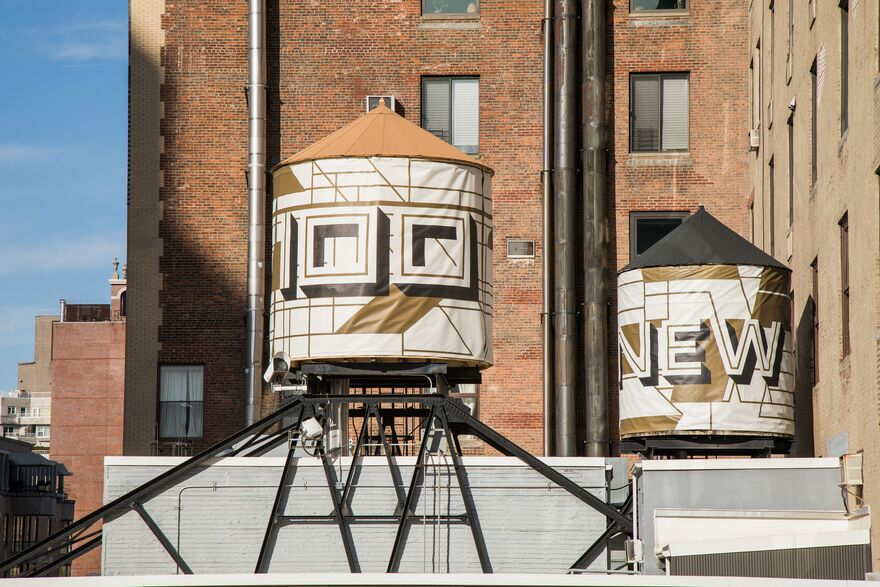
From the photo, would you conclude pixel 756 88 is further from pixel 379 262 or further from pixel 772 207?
pixel 379 262

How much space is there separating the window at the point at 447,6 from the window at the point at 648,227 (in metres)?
6.98

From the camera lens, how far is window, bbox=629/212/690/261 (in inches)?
1410

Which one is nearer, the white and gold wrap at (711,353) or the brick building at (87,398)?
the white and gold wrap at (711,353)

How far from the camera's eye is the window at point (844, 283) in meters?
22.7

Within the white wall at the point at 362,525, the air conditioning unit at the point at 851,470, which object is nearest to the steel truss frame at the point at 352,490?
the white wall at the point at 362,525

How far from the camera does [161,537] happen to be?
24750 millimetres

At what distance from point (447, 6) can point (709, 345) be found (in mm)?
16805

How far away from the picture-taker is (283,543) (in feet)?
81.1

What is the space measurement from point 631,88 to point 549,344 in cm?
699

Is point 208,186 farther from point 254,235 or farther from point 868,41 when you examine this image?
point 868,41

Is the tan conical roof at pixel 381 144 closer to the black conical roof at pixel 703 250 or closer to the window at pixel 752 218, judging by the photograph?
the black conical roof at pixel 703 250

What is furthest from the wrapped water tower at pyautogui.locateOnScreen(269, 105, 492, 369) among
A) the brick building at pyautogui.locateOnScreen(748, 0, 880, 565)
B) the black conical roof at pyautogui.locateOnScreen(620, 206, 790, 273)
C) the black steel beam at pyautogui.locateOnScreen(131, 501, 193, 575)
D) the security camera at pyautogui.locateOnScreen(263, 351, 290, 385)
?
the brick building at pyautogui.locateOnScreen(748, 0, 880, 565)

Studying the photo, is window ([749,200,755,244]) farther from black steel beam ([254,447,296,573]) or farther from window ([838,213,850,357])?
black steel beam ([254,447,296,573])

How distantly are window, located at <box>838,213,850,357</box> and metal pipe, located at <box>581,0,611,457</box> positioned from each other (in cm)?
1174
